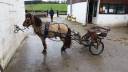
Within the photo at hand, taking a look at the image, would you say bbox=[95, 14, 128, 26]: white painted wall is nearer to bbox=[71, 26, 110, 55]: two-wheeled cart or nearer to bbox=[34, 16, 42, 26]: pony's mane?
bbox=[71, 26, 110, 55]: two-wheeled cart

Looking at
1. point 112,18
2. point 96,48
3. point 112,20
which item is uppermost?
point 112,18

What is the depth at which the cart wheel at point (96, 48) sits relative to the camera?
10211 mm

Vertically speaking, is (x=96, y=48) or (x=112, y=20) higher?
(x=112, y=20)

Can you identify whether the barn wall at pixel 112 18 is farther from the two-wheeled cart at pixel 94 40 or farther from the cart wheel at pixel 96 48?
the cart wheel at pixel 96 48

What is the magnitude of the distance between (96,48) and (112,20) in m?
14.5

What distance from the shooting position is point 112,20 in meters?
24.2

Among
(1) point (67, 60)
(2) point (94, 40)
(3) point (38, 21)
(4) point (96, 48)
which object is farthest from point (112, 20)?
(1) point (67, 60)

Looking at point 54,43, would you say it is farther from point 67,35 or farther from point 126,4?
point 126,4

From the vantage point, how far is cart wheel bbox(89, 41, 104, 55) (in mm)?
10211

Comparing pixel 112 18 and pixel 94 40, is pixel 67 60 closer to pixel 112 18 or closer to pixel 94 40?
pixel 94 40

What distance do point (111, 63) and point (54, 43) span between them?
451 centimetres

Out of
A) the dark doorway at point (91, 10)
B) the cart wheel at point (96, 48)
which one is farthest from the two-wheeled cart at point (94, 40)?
the dark doorway at point (91, 10)

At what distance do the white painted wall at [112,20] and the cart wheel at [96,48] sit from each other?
13.7 m

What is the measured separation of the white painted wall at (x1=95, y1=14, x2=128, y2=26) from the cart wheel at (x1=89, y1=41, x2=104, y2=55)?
13.7 metres
